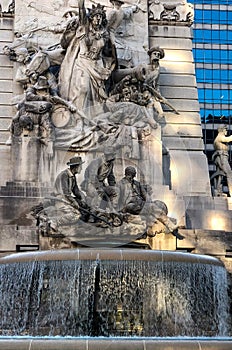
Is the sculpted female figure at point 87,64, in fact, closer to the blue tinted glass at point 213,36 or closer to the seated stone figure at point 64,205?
the seated stone figure at point 64,205

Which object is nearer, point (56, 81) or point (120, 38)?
point (56, 81)

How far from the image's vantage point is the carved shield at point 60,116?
74.2ft

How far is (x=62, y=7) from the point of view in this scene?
2542 centimetres

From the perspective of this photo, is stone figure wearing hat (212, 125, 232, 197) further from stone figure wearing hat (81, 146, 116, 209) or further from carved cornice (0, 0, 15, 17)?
carved cornice (0, 0, 15, 17)

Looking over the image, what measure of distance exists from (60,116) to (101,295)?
26.8 feet

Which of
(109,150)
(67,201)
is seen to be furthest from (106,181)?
(109,150)

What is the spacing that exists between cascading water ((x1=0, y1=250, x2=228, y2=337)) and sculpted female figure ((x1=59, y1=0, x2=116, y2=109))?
26.5 ft

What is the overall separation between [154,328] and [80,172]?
6921 millimetres

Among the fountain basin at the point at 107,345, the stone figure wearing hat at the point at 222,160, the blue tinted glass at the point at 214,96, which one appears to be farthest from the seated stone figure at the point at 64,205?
the blue tinted glass at the point at 214,96

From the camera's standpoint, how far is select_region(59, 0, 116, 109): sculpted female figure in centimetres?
2312

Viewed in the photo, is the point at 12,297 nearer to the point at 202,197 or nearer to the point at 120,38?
the point at 202,197

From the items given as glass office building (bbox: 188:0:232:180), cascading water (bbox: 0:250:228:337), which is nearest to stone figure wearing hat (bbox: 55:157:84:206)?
cascading water (bbox: 0:250:228:337)

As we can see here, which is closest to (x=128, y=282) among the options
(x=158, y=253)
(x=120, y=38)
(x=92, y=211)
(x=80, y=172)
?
(x=158, y=253)

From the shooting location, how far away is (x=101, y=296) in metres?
16.0
